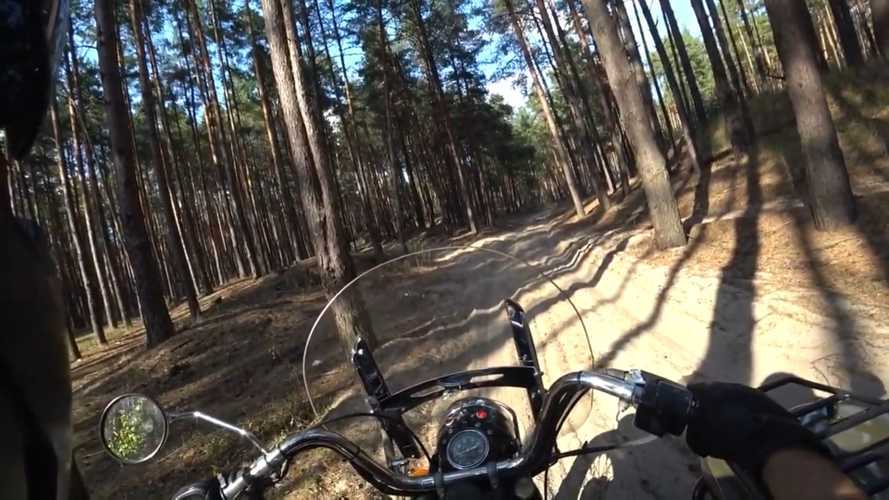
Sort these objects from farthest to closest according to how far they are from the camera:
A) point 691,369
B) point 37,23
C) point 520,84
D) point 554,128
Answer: point 520,84, point 554,128, point 691,369, point 37,23

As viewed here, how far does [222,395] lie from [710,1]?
19839mm

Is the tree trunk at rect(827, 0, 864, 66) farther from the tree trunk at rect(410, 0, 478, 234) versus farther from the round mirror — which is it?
the round mirror

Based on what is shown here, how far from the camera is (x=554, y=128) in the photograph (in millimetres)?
23703

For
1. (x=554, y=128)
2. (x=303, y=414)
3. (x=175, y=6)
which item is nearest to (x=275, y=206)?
(x=175, y=6)

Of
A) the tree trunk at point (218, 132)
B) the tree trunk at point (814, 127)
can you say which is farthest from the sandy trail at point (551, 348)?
the tree trunk at point (218, 132)

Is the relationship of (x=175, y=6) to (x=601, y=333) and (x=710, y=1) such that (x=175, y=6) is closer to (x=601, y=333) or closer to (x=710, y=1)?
(x=710, y=1)

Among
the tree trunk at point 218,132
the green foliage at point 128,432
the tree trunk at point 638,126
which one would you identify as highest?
the tree trunk at point 218,132

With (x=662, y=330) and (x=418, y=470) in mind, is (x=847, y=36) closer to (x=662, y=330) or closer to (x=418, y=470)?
(x=662, y=330)

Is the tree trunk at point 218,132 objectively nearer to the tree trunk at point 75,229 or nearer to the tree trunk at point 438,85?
the tree trunk at point 75,229

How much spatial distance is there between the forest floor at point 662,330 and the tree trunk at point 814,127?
33 centimetres

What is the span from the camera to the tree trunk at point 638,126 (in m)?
9.87

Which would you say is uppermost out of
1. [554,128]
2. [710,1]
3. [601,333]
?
[710,1]

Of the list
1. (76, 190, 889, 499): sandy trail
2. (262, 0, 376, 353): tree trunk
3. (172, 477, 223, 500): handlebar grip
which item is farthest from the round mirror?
(262, 0, 376, 353): tree trunk

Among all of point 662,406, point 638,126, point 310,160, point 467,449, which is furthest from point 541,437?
point 638,126
